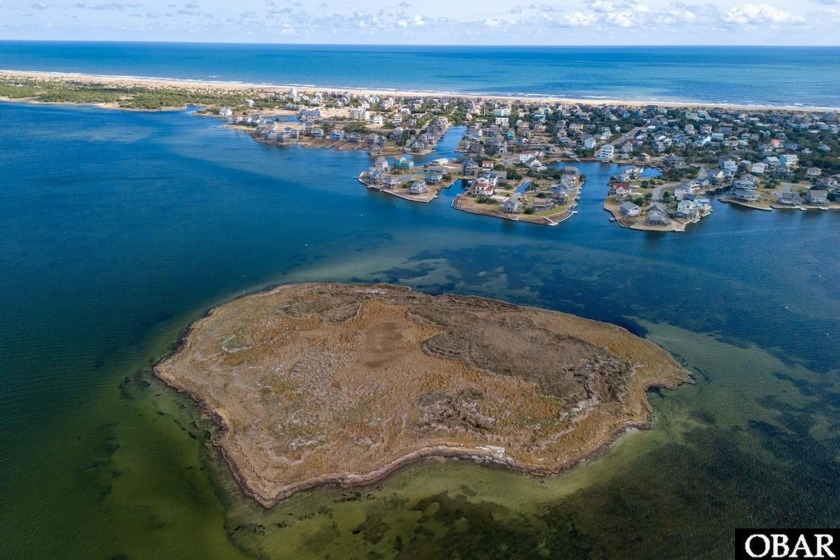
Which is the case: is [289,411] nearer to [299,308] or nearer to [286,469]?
[286,469]

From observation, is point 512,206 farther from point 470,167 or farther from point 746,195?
point 746,195

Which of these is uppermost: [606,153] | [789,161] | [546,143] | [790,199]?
[546,143]

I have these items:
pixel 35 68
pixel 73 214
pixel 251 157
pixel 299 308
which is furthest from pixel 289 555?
pixel 35 68

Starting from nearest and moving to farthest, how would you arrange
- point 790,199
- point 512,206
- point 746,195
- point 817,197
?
point 512,206, point 817,197, point 790,199, point 746,195

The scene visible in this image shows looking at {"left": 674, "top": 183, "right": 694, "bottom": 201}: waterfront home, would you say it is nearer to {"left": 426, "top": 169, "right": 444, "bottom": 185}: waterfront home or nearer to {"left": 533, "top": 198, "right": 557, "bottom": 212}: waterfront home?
{"left": 533, "top": 198, "right": 557, "bottom": 212}: waterfront home

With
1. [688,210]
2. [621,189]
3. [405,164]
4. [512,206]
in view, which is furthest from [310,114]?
[688,210]

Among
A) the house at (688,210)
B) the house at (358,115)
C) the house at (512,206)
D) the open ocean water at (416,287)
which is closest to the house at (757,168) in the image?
the open ocean water at (416,287)

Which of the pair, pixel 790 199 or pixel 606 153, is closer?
pixel 790 199
